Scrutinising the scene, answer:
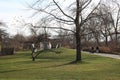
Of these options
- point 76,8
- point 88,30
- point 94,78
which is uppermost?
point 76,8

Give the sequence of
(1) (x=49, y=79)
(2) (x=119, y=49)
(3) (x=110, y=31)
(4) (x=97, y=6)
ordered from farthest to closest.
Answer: (3) (x=110, y=31), (2) (x=119, y=49), (4) (x=97, y=6), (1) (x=49, y=79)

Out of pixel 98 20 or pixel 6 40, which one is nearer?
pixel 98 20

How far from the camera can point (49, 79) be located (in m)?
19.2

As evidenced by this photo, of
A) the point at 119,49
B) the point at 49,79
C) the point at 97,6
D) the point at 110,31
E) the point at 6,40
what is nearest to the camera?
the point at 49,79

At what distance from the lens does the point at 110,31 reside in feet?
297

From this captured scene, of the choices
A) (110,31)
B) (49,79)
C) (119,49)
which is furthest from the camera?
(110,31)

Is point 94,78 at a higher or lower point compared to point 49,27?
lower

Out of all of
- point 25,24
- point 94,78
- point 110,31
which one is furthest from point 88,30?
point 110,31

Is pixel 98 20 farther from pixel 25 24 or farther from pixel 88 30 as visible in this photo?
pixel 25 24

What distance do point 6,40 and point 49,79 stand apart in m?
86.6

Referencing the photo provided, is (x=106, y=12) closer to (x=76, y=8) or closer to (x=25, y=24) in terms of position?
(x=76, y=8)

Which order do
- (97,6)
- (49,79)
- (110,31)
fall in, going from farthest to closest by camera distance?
(110,31)
(97,6)
(49,79)

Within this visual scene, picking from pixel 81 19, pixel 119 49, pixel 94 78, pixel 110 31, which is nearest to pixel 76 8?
pixel 81 19

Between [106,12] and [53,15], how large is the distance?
20.3 feet
